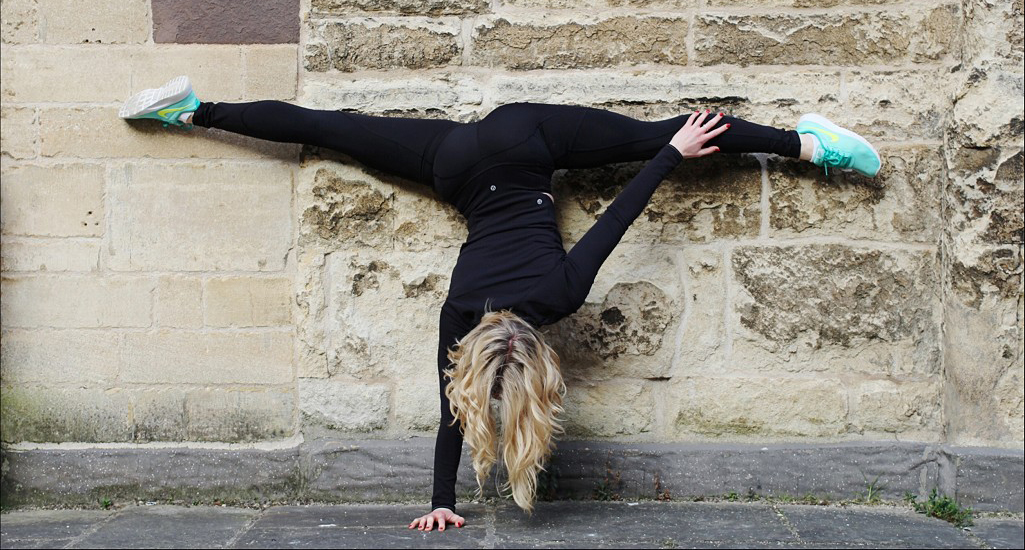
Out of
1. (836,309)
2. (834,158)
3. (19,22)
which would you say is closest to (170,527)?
(19,22)

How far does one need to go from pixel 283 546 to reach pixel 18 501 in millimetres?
1362

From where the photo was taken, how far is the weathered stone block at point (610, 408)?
3906 millimetres

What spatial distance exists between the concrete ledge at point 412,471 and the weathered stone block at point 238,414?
0.09m

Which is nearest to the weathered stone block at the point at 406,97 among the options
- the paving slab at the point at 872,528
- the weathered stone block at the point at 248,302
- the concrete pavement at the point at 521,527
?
the weathered stone block at the point at 248,302

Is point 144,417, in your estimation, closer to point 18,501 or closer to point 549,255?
point 18,501

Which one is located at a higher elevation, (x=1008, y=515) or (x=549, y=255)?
(x=549, y=255)

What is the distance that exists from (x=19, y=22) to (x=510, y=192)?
2.15m

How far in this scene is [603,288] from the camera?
3.89 meters

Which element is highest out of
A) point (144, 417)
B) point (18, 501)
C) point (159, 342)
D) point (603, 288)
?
point (603, 288)

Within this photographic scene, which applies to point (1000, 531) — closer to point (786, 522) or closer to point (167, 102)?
point (786, 522)

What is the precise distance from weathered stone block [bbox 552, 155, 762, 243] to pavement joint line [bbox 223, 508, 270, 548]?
1.68 metres

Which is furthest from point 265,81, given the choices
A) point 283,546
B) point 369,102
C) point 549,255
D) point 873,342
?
point 873,342

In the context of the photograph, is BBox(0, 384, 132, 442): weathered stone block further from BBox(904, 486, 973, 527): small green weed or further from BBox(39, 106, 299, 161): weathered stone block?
BBox(904, 486, 973, 527): small green weed

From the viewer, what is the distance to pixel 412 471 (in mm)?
3891
